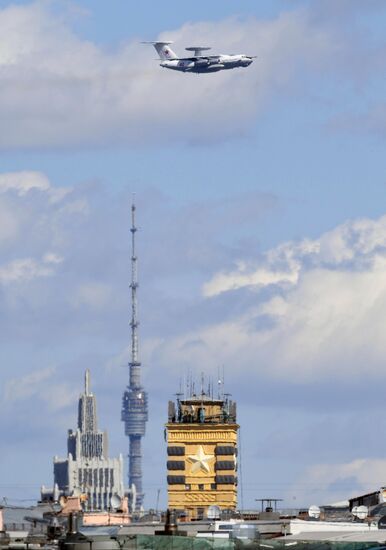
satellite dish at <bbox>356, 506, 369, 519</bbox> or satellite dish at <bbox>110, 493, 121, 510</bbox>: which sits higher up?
satellite dish at <bbox>110, 493, 121, 510</bbox>

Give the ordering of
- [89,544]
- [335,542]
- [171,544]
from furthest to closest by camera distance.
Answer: [335,542], [171,544], [89,544]

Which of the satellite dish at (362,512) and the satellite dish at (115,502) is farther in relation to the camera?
the satellite dish at (115,502)

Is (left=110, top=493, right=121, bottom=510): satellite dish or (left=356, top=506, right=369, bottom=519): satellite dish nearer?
(left=356, top=506, right=369, bottom=519): satellite dish

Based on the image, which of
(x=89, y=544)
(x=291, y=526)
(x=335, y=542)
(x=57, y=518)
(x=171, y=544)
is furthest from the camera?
(x=57, y=518)

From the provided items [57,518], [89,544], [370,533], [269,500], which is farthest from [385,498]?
[89,544]

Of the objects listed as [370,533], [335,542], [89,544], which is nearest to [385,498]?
[370,533]

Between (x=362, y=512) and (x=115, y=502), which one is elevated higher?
(x=115, y=502)

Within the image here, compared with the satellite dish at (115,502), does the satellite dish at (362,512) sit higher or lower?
lower

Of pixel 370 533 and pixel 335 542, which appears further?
pixel 370 533

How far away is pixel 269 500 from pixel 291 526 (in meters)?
31.5

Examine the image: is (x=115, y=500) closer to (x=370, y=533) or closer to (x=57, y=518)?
(x=57, y=518)

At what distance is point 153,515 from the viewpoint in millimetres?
199750

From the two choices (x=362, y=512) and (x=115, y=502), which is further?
(x=115, y=502)

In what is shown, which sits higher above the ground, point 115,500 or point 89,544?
point 115,500
